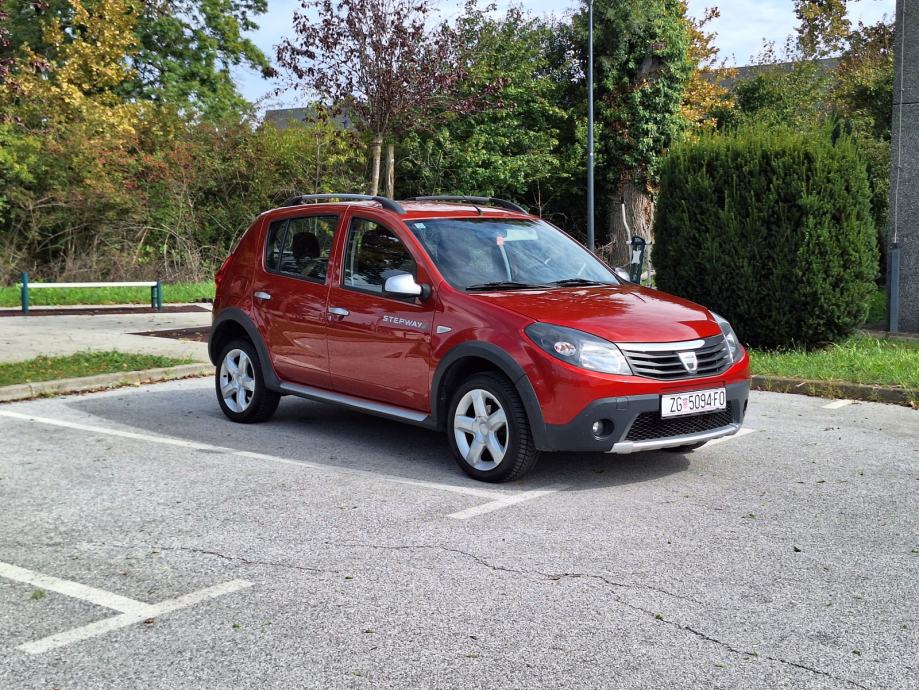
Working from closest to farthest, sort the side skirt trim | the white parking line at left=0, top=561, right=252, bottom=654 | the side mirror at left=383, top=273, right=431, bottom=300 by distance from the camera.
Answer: the white parking line at left=0, top=561, right=252, bottom=654, the side mirror at left=383, top=273, right=431, bottom=300, the side skirt trim

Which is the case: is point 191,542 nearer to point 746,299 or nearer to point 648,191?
point 746,299

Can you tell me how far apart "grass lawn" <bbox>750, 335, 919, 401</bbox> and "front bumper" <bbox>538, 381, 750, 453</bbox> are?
3.96 m

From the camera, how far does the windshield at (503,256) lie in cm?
688

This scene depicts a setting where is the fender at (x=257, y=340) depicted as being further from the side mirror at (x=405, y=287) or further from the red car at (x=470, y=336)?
the side mirror at (x=405, y=287)

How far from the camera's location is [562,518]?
5.54 m

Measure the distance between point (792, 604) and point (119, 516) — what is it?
342 cm

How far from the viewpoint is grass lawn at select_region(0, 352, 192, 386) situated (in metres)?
10.2

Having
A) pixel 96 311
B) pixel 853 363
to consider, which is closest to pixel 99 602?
pixel 853 363

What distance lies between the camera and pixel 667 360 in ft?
20.2

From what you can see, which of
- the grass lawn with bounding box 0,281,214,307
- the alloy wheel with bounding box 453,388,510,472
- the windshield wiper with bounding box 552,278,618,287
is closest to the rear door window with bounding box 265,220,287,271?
the windshield wiper with bounding box 552,278,618,287

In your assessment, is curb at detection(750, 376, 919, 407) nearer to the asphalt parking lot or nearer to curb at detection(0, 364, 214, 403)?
the asphalt parking lot

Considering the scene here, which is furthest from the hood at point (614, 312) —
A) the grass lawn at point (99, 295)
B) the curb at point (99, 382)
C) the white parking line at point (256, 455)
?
the grass lawn at point (99, 295)

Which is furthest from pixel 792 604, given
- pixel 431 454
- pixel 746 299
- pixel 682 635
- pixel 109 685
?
pixel 746 299

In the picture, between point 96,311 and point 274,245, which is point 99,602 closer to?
point 274,245
